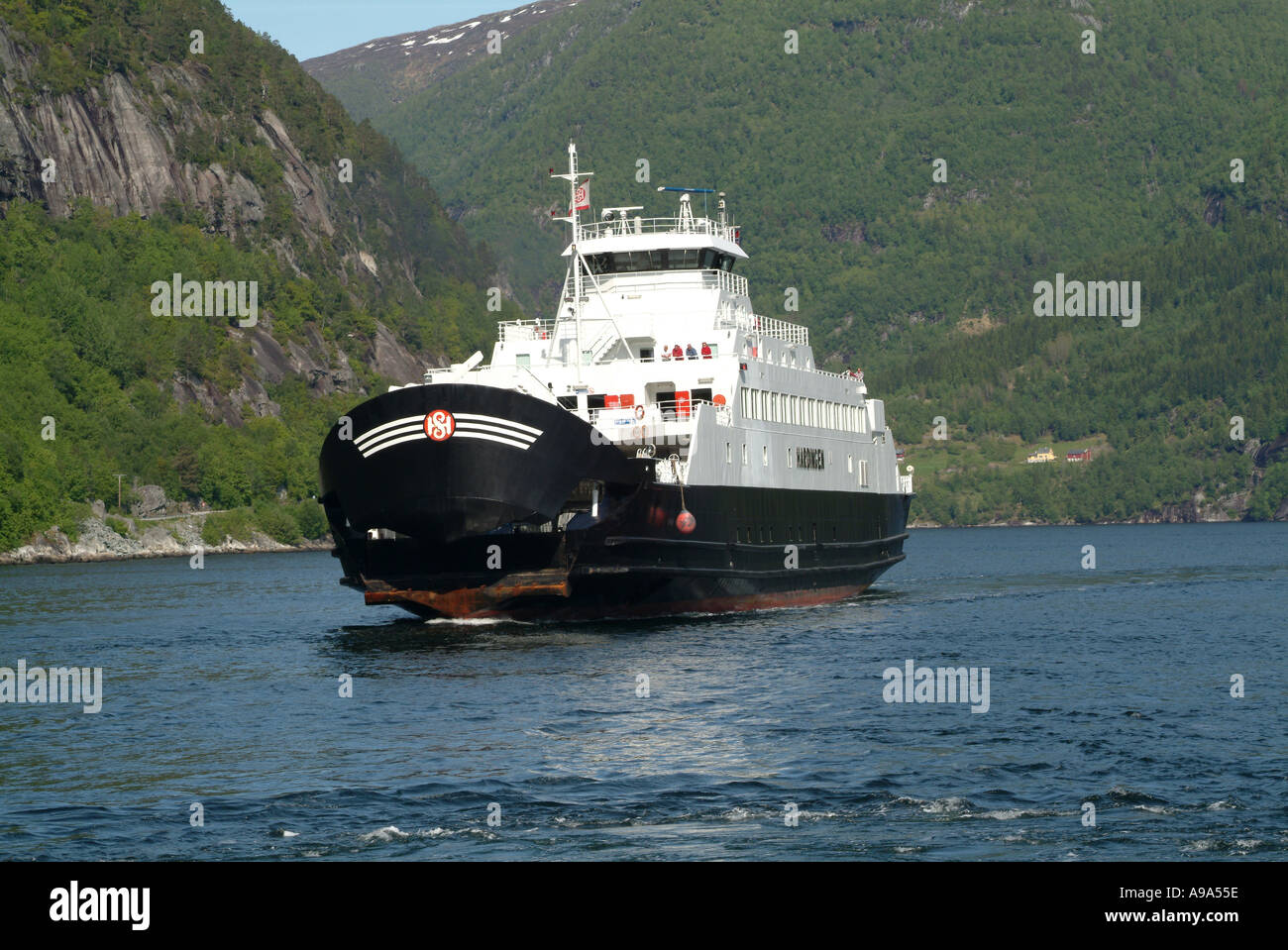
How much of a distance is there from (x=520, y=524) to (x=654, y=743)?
1708 centimetres

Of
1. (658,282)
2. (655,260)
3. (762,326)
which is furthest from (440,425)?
(762,326)

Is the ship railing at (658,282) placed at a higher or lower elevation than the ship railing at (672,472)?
higher

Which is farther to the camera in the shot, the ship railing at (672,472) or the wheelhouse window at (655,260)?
the wheelhouse window at (655,260)

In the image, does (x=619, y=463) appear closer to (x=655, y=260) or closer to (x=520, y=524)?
(x=520, y=524)

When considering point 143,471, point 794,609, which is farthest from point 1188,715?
point 143,471

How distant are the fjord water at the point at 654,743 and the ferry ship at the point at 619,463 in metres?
1.76

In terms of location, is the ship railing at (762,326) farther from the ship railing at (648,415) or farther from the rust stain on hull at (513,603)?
the rust stain on hull at (513,603)

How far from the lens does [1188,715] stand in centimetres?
3375

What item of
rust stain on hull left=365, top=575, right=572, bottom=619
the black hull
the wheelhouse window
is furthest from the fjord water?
the wheelhouse window

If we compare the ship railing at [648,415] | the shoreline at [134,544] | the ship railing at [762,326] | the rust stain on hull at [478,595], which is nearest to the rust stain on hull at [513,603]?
the rust stain on hull at [478,595]

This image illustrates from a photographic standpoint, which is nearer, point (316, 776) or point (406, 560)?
point (316, 776)

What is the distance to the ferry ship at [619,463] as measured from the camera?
45.0 metres
